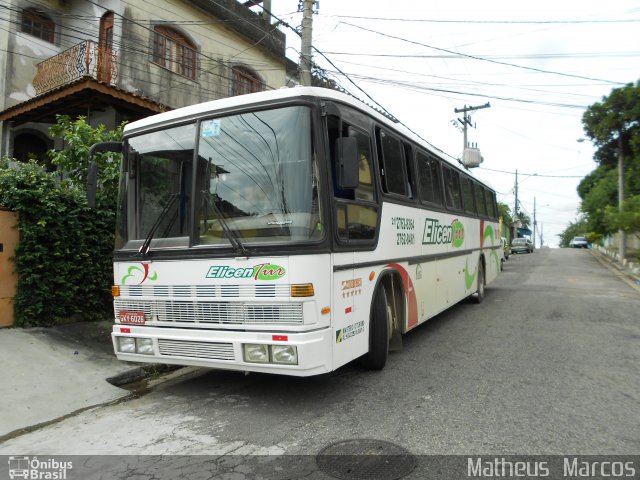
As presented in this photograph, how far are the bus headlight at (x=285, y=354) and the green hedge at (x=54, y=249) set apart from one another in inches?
172

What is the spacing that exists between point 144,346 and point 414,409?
108 inches

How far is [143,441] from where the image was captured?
157 inches

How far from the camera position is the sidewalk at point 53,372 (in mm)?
4836

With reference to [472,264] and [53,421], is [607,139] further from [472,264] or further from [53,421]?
[53,421]

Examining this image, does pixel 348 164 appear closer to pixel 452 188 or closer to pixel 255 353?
pixel 255 353

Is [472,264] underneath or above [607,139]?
underneath

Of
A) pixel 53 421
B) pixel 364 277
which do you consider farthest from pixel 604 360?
pixel 53 421

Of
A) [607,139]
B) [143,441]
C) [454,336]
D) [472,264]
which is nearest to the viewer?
[143,441]

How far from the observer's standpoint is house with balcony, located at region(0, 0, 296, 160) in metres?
12.5

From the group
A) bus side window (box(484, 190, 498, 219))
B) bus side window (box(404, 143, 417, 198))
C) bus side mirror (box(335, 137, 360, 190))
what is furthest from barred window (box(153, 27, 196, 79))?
bus side mirror (box(335, 137, 360, 190))

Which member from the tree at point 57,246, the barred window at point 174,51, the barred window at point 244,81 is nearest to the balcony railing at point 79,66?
the barred window at point 174,51

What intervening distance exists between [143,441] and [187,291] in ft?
4.44

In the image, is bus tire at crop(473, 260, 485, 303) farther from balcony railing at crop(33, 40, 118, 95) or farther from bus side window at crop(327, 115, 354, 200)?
balcony railing at crop(33, 40, 118, 95)

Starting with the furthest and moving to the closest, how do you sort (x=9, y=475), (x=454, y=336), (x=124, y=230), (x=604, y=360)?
1. (x=454, y=336)
2. (x=604, y=360)
3. (x=124, y=230)
4. (x=9, y=475)
